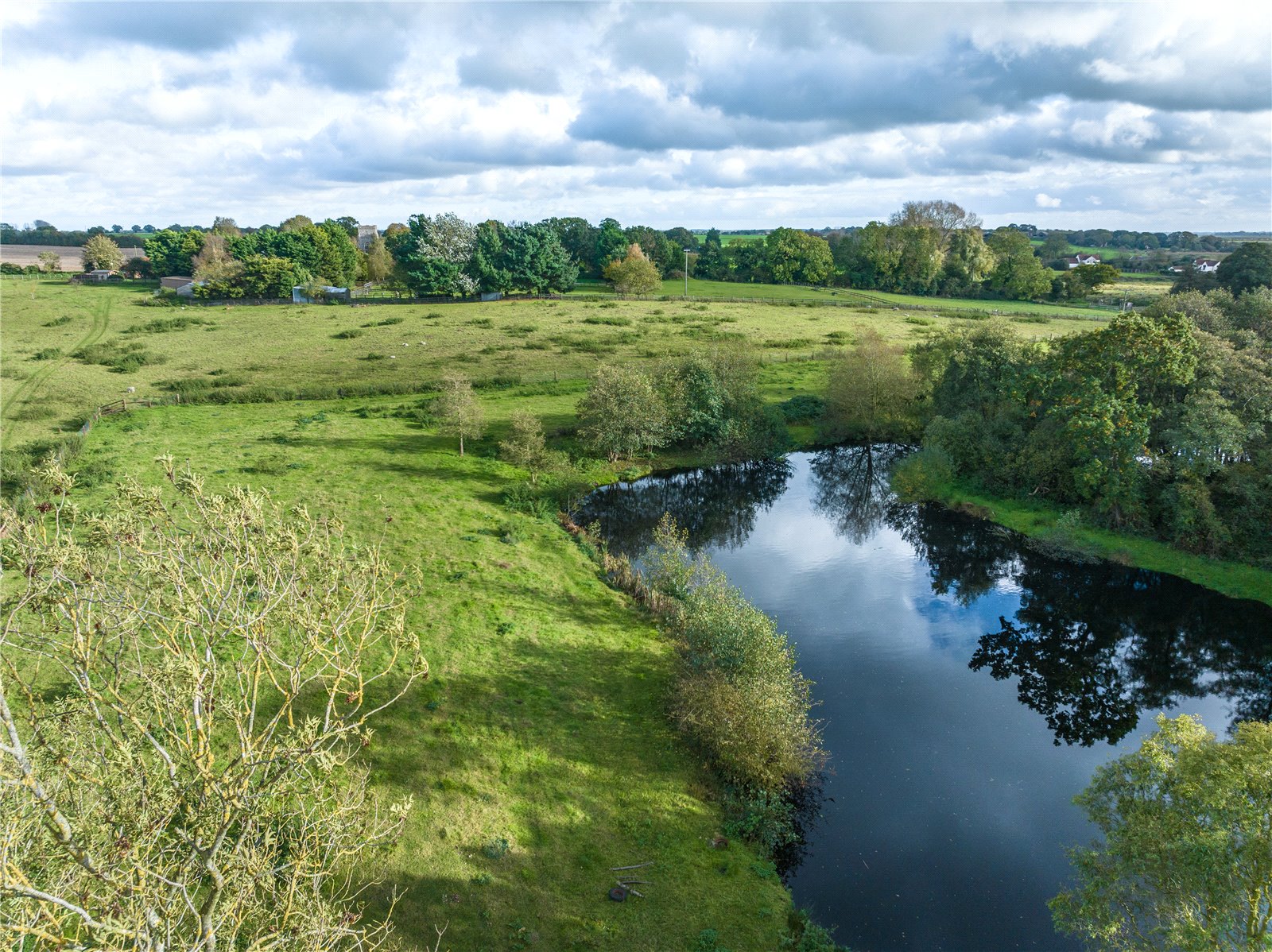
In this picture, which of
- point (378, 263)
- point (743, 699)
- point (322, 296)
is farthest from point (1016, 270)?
point (743, 699)

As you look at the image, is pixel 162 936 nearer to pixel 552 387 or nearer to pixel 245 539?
pixel 245 539

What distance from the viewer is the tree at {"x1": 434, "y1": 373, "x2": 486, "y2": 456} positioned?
5081 cm

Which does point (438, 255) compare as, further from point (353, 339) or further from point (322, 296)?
point (353, 339)

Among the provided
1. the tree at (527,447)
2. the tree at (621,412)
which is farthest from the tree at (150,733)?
the tree at (621,412)

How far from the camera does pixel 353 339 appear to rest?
292 feet

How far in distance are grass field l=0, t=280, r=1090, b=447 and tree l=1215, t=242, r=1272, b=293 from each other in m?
23.7

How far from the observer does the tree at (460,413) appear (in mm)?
50812

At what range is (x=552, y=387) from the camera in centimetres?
6794

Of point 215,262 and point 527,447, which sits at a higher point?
point 215,262

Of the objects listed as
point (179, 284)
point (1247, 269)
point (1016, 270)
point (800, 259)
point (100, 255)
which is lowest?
point (1247, 269)

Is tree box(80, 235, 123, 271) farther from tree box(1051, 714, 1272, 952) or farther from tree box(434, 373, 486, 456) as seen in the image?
tree box(1051, 714, 1272, 952)

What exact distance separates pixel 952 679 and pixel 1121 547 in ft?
52.9

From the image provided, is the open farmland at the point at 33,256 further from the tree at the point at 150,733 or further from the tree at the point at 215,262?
the tree at the point at 150,733

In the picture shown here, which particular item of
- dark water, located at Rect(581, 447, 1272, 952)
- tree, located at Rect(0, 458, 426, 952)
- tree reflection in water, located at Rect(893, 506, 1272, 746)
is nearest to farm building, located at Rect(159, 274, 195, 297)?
dark water, located at Rect(581, 447, 1272, 952)
